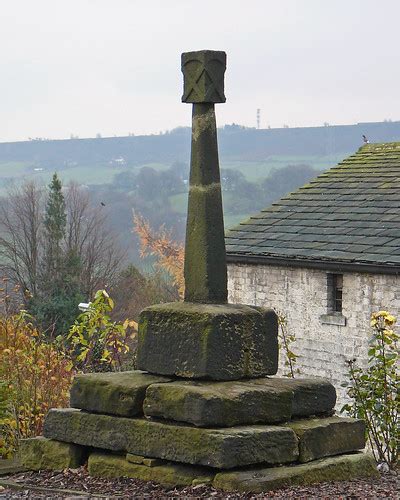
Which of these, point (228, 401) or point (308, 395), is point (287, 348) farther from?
point (228, 401)

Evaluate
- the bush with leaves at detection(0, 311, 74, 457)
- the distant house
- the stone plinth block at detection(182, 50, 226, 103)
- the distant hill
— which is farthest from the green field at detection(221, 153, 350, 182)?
the stone plinth block at detection(182, 50, 226, 103)

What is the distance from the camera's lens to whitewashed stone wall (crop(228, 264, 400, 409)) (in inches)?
672

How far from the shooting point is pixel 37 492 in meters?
7.73

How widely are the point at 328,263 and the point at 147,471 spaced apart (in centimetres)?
1038

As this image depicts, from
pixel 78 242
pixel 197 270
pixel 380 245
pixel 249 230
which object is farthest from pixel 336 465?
pixel 78 242

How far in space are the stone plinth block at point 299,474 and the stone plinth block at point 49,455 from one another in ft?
4.49

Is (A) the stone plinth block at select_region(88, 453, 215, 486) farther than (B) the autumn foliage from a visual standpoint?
No

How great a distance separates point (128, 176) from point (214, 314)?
374ft

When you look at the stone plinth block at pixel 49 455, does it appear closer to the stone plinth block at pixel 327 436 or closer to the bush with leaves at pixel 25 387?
the bush with leaves at pixel 25 387

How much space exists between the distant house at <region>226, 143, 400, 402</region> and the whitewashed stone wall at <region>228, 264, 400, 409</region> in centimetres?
2

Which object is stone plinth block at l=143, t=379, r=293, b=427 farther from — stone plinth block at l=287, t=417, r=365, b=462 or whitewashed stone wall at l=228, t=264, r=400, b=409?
whitewashed stone wall at l=228, t=264, r=400, b=409

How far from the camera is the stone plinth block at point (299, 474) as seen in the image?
7316 mm

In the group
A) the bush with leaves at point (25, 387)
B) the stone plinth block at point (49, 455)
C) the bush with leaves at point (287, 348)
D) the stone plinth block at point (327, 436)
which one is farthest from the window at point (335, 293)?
the stone plinth block at point (49, 455)

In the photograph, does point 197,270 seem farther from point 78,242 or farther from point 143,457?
point 78,242
